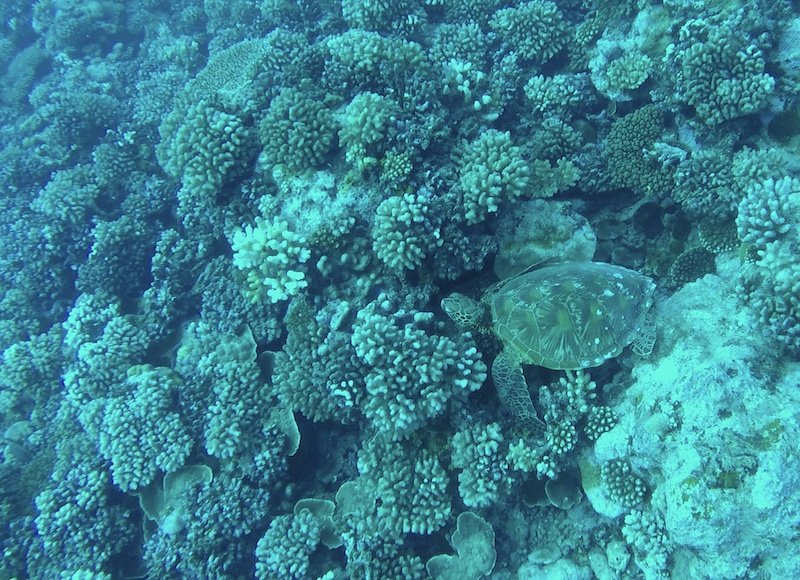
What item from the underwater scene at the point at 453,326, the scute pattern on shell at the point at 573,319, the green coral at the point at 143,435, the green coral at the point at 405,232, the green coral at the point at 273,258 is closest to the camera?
the underwater scene at the point at 453,326

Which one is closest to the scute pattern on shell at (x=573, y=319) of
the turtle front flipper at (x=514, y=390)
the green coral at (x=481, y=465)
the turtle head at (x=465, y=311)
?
the turtle front flipper at (x=514, y=390)

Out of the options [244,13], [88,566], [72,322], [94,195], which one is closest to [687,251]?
[88,566]

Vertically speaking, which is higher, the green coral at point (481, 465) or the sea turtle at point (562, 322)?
the sea turtle at point (562, 322)

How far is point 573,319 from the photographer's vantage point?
4.96 metres

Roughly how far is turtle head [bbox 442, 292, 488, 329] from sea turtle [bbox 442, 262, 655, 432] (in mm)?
16

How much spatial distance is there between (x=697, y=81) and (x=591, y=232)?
2347 mm

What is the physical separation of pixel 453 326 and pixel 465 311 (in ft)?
1.23

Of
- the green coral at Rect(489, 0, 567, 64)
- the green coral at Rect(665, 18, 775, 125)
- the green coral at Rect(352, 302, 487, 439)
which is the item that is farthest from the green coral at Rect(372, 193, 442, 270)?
the green coral at Rect(489, 0, 567, 64)

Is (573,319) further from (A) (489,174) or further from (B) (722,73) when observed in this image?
(B) (722,73)

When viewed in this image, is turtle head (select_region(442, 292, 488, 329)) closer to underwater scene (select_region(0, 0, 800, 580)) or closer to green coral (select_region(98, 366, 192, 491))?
underwater scene (select_region(0, 0, 800, 580))

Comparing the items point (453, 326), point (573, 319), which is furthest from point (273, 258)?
point (573, 319)

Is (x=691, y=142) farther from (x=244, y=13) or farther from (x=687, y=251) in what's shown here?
(x=244, y=13)

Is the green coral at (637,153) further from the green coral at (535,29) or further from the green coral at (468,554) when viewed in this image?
the green coral at (468,554)

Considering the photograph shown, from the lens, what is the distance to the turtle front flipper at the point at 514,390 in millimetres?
5012
